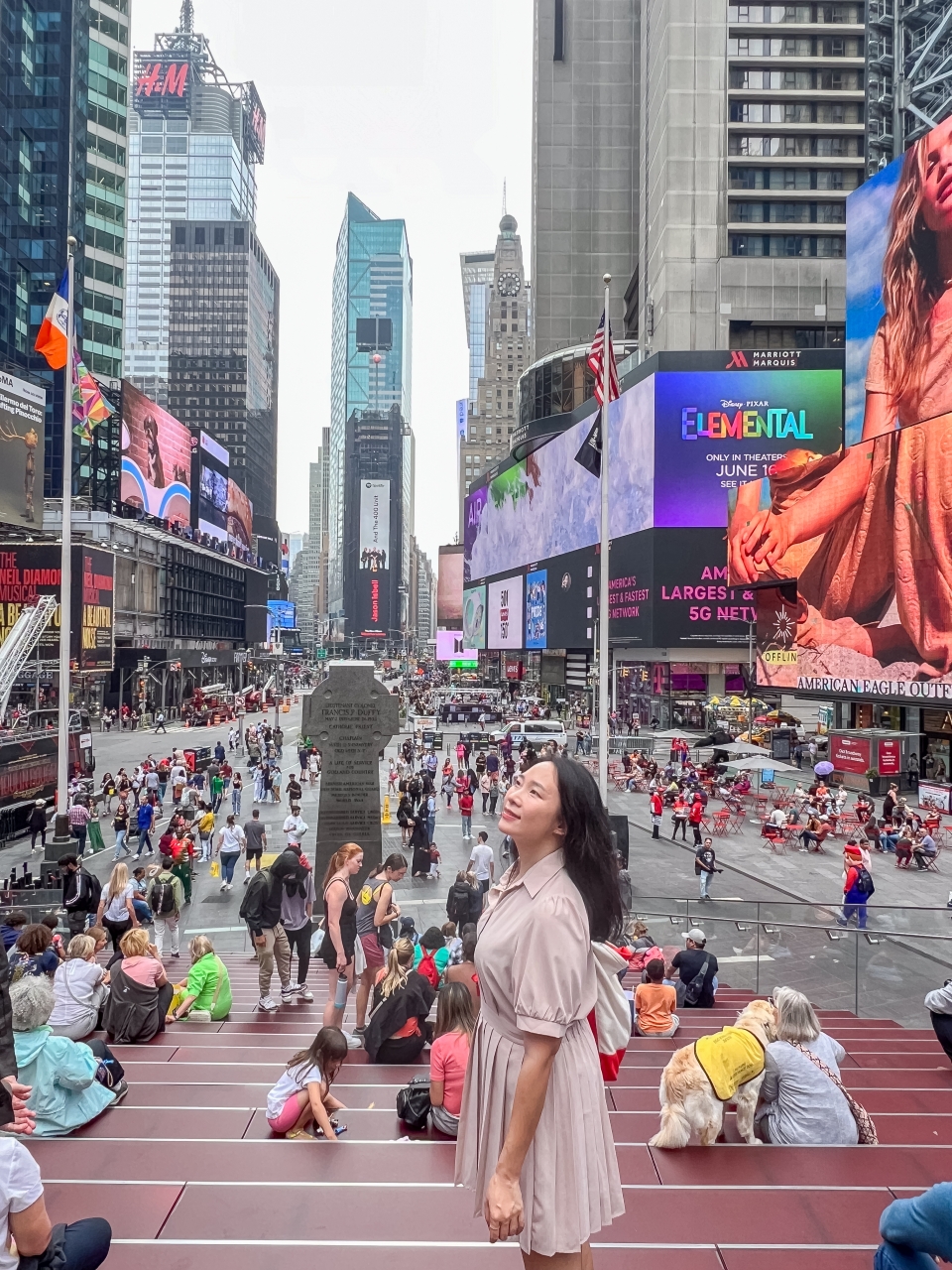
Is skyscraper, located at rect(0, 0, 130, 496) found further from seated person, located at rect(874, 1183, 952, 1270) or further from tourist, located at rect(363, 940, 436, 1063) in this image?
seated person, located at rect(874, 1183, 952, 1270)

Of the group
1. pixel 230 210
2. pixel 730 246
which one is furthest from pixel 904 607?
pixel 230 210

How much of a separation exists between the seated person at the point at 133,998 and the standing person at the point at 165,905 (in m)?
4.76

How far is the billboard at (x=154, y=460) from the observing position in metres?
61.4

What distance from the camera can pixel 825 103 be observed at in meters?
61.8

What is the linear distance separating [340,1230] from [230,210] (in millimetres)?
185910

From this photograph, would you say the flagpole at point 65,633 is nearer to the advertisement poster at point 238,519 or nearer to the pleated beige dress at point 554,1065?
the pleated beige dress at point 554,1065

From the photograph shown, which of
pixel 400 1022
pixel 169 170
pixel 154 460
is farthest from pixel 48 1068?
pixel 169 170

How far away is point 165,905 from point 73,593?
3850cm

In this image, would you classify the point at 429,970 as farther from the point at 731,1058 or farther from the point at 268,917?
the point at 731,1058

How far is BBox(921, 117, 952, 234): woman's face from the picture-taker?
101 feet

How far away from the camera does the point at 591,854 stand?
237 centimetres

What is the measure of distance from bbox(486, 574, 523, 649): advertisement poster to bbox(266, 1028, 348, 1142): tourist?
7986 cm

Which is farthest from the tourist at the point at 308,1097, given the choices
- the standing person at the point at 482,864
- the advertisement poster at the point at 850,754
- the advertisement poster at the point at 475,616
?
the advertisement poster at the point at 475,616

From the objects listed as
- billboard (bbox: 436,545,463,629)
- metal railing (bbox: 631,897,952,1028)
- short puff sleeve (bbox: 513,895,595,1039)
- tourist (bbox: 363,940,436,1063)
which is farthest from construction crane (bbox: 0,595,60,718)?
billboard (bbox: 436,545,463,629)
